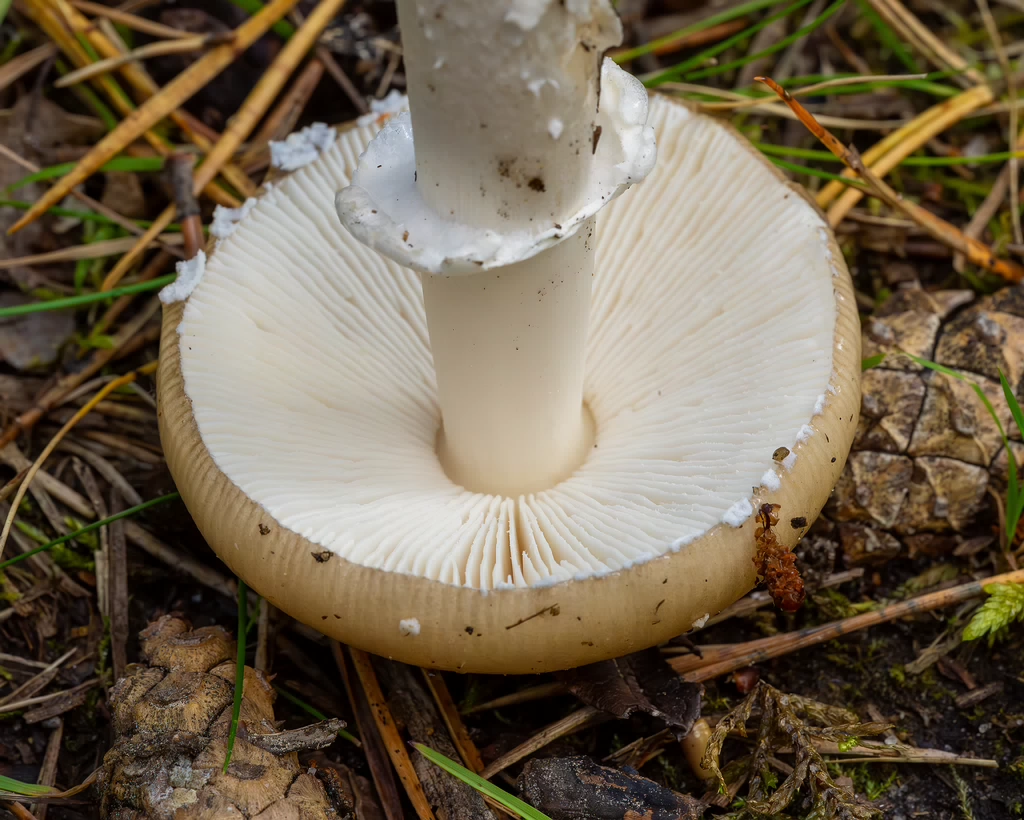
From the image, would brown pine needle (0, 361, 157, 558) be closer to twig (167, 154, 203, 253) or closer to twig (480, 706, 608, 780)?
twig (167, 154, 203, 253)

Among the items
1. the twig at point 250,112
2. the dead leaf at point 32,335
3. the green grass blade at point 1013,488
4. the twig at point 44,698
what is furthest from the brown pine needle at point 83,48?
the green grass blade at point 1013,488

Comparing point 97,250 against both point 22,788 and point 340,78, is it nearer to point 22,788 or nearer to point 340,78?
point 340,78

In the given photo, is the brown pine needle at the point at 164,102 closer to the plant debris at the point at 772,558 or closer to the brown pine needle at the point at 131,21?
the brown pine needle at the point at 131,21

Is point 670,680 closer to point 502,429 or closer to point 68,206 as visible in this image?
point 502,429

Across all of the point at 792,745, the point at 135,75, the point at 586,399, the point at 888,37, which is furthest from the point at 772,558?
the point at 135,75

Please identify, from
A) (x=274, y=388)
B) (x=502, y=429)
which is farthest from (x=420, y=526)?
(x=274, y=388)
